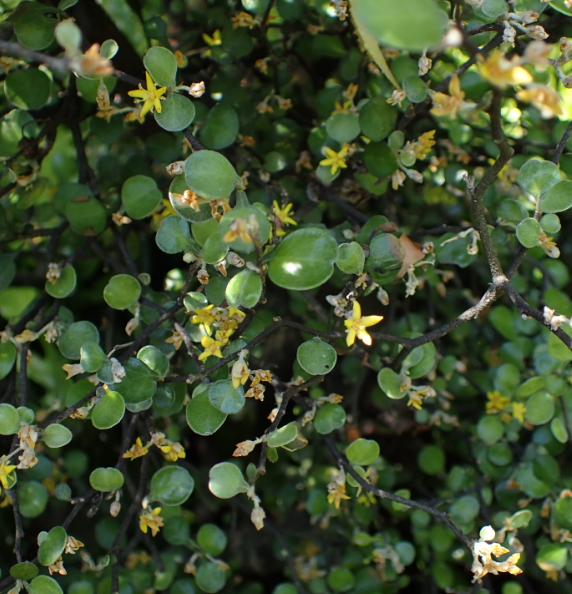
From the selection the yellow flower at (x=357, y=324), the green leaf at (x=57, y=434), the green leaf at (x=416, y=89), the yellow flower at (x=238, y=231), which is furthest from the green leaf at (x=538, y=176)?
the green leaf at (x=57, y=434)

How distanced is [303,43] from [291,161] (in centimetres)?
19

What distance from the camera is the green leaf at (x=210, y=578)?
2.57 ft

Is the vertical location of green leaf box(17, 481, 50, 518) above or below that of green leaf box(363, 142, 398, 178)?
below

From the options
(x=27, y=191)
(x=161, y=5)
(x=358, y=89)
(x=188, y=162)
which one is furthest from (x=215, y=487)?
(x=161, y=5)

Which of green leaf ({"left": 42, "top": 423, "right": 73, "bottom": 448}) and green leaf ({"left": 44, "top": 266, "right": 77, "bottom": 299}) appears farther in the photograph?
green leaf ({"left": 44, "top": 266, "right": 77, "bottom": 299})

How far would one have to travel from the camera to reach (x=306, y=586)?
3.00ft

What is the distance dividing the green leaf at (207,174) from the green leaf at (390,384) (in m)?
0.30

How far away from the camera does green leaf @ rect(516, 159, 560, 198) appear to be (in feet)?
2.10

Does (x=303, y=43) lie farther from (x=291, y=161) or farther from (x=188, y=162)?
(x=188, y=162)

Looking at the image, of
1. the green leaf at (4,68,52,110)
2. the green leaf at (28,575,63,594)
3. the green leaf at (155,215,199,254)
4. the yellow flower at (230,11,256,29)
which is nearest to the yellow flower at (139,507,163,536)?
the green leaf at (28,575,63,594)

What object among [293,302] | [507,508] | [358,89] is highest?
[358,89]

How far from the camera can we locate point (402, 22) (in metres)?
0.35

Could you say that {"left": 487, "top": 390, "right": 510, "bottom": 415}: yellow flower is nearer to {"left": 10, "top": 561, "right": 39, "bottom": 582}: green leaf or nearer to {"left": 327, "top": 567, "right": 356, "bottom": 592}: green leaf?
{"left": 327, "top": 567, "right": 356, "bottom": 592}: green leaf

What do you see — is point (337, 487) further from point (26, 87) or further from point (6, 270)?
point (26, 87)
